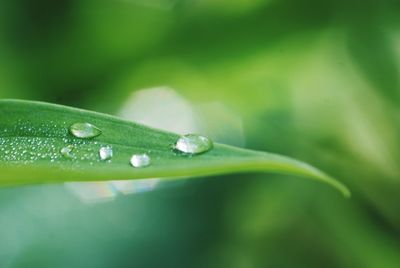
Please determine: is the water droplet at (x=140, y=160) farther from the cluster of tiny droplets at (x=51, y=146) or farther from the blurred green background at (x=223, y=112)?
the blurred green background at (x=223, y=112)

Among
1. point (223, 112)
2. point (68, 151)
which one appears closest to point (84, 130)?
point (68, 151)

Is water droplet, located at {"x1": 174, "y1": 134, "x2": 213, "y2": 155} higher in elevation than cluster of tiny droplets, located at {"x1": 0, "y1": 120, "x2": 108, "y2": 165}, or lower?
higher

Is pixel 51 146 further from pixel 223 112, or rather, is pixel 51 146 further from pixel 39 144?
pixel 223 112

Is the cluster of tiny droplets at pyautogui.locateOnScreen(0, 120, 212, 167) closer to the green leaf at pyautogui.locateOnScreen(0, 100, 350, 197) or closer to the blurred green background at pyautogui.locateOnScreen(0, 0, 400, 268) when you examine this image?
the green leaf at pyautogui.locateOnScreen(0, 100, 350, 197)

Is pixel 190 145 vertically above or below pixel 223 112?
above

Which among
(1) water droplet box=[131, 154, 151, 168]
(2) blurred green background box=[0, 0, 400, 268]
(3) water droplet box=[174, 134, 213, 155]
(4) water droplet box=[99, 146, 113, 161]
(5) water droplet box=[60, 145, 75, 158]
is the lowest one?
(2) blurred green background box=[0, 0, 400, 268]

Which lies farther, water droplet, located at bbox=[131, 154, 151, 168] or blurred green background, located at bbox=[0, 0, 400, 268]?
blurred green background, located at bbox=[0, 0, 400, 268]

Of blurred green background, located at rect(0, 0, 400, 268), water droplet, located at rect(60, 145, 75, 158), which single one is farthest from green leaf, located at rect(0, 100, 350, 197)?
blurred green background, located at rect(0, 0, 400, 268)

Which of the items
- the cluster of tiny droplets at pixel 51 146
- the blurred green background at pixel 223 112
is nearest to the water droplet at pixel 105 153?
the cluster of tiny droplets at pixel 51 146

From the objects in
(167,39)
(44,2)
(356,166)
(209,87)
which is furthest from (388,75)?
(44,2)
